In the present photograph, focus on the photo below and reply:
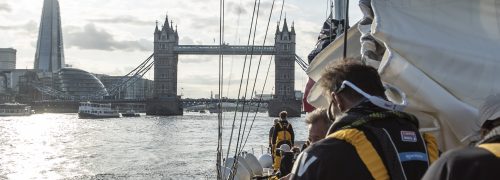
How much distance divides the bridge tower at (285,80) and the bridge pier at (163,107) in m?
17.1

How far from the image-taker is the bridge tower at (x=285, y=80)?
101750 mm

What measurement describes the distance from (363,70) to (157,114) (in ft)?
363

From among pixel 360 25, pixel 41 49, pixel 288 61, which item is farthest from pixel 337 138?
pixel 41 49

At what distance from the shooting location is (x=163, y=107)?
366 ft

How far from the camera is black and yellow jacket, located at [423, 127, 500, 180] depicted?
1480 millimetres

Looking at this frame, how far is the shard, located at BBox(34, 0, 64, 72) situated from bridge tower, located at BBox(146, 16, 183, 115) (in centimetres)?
7356

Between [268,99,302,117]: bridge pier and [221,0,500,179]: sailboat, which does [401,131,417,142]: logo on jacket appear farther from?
[268,99,302,117]: bridge pier

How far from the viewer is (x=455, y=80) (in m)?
2.71

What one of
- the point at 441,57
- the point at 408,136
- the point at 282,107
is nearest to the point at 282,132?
the point at 441,57

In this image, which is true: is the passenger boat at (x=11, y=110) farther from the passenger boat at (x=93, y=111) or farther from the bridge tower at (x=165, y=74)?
the bridge tower at (x=165, y=74)

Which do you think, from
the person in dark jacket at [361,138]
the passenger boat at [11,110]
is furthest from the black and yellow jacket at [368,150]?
the passenger boat at [11,110]

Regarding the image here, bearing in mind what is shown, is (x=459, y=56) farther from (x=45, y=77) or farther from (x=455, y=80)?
(x=45, y=77)

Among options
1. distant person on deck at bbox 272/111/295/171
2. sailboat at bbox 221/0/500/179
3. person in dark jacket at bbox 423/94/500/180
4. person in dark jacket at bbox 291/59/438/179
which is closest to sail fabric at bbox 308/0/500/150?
sailboat at bbox 221/0/500/179

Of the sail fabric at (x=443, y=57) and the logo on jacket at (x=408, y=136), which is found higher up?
the sail fabric at (x=443, y=57)
